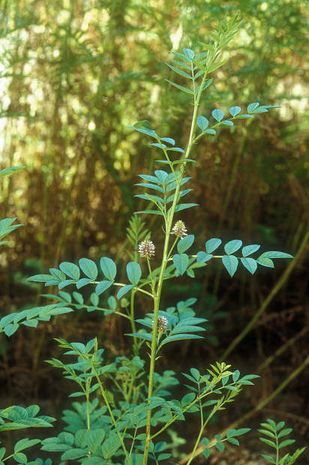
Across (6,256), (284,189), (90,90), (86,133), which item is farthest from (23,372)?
(284,189)

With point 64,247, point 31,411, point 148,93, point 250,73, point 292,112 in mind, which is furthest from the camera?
point 292,112

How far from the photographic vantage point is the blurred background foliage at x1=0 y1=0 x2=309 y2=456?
94.6 inches

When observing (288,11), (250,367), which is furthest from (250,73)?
(250,367)

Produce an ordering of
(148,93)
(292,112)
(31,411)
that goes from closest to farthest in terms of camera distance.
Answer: (31,411) < (148,93) < (292,112)

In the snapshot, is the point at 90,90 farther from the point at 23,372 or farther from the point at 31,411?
the point at 31,411

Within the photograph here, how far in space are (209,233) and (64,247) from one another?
0.55 meters

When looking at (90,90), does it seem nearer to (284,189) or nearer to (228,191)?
(228,191)

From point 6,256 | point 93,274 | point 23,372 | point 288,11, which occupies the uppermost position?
point 288,11

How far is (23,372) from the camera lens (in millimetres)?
2420

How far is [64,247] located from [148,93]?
637 mm

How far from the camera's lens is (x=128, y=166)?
9.82 ft

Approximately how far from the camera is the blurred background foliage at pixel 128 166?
2.40 m

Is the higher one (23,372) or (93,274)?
(93,274)

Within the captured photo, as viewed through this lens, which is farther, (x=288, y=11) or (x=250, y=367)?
(x=250, y=367)
